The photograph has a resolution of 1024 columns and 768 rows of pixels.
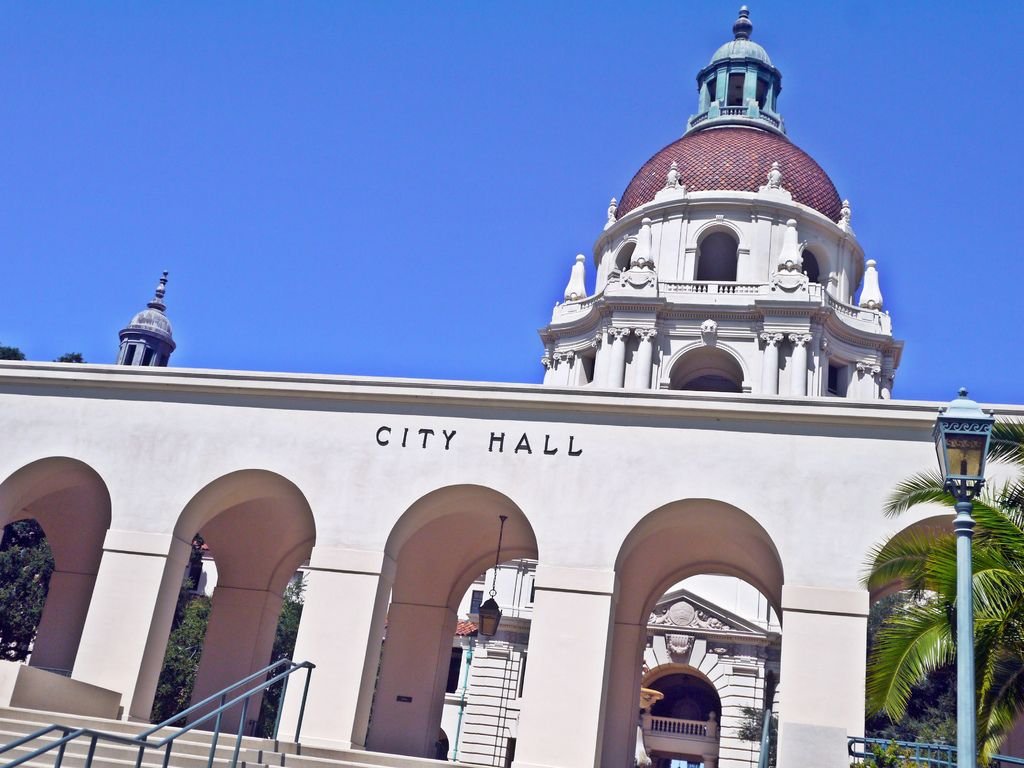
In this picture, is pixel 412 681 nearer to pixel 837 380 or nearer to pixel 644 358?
pixel 644 358

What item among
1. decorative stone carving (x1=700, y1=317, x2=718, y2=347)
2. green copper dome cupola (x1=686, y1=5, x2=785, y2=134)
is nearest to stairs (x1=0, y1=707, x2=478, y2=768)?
decorative stone carving (x1=700, y1=317, x2=718, y2=347)

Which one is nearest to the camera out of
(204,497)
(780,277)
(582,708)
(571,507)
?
(582,708)

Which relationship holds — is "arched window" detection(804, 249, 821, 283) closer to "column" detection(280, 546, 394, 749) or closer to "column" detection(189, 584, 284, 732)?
"column" detection(189, 584, 284, 732)

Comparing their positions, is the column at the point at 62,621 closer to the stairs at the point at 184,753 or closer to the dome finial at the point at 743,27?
the stairs at the point at 184,753

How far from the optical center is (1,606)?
136 feet

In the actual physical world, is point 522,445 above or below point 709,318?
below

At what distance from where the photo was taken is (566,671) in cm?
1561

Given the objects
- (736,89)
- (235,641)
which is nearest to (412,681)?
(235,641)

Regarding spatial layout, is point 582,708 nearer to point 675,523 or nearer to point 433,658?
point 675,523

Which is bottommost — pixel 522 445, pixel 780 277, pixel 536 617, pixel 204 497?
pixel 536 617

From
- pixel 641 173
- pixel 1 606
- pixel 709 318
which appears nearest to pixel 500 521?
pixel 709 318

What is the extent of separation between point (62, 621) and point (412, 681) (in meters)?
6.43

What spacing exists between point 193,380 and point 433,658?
20.9 ft

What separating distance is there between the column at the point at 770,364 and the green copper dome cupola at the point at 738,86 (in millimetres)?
11945
